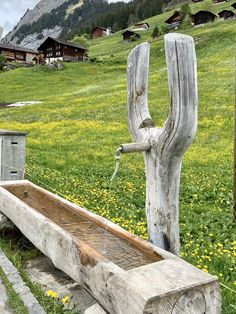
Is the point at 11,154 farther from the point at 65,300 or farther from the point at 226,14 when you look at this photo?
the point at 226,14

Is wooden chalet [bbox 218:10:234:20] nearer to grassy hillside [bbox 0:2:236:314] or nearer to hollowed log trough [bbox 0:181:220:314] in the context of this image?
grassy hillside [bbox 0:2:236:314]


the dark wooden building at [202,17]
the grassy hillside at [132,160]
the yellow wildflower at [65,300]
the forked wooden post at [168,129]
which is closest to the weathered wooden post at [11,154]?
the grassy hillside at [132,160]

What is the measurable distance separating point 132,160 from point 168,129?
35.1 feet

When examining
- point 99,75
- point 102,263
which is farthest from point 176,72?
point 99,75

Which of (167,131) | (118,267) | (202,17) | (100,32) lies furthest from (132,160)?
(100,32)

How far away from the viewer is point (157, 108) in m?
25.8

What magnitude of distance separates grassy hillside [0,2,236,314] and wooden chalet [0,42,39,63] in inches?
1907

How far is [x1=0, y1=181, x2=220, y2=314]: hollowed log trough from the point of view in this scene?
3113 mm

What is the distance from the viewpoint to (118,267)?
3.55 metres

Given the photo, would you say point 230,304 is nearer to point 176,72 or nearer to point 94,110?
point 176,72

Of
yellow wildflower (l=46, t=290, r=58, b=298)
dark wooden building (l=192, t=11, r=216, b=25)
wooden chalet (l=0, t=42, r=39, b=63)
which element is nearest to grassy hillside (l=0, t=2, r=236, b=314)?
yellow wildflower (l=46, t=290, r=58, b=298)

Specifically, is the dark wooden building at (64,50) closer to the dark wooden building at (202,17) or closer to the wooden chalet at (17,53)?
the wooden chalet at (17,53)

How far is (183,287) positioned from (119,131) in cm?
1775

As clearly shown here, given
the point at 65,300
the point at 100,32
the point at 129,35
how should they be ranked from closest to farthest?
the point at 65,300
the point at 129,35
the point at 100,32
